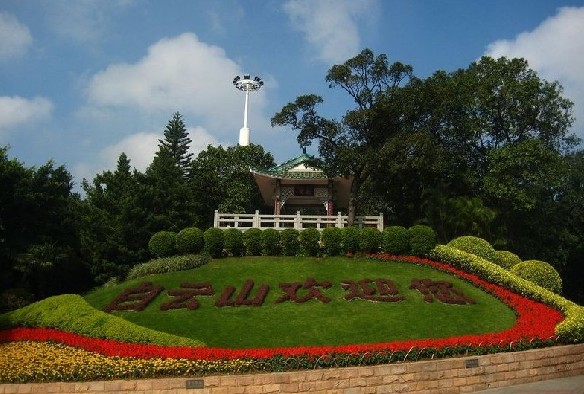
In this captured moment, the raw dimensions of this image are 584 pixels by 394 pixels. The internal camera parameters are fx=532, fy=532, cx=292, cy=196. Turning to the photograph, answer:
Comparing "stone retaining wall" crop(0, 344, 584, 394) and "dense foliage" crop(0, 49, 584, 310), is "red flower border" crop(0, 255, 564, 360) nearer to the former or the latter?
"stone retaining wall" crop(0, 344, 584, 394)

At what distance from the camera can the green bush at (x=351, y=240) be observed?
22562 mm

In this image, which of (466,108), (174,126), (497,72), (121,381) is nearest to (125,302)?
(121,381)

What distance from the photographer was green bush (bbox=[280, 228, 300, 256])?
22797mm

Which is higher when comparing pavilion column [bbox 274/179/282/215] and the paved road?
pavilion column [bbox 274/179/282/215]

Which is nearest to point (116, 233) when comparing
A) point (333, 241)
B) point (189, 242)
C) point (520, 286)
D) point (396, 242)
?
point (189, 242)

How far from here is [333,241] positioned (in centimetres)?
2253

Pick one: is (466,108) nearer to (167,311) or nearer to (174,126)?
(167,311)

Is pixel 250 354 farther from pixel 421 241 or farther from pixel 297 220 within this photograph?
pixel 297 220

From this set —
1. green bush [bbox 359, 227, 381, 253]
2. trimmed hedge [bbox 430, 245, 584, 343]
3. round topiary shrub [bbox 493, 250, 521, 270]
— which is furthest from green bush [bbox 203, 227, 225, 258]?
round topiary shrub [bbox 493, 250, 521, 270]

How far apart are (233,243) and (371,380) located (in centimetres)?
1281

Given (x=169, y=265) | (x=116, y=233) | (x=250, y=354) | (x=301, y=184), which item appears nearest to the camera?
(x=250, y=354)

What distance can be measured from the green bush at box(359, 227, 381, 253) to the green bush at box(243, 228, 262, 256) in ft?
14.2

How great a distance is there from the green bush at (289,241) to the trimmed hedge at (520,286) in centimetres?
568

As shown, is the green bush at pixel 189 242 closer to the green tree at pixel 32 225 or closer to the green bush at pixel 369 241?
the green tree at pixel 32 225
